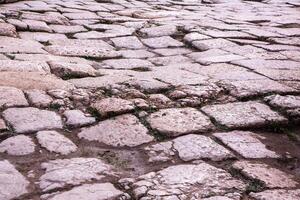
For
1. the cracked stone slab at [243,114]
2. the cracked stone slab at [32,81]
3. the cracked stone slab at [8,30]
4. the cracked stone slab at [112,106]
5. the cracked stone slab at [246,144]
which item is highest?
the cracked stone slab at [8,30]

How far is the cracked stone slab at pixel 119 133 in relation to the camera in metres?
2.26

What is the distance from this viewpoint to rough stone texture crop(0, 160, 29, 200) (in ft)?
5.68

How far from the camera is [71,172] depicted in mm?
1917

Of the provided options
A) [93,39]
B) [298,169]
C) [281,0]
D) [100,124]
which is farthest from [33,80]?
[281,0]

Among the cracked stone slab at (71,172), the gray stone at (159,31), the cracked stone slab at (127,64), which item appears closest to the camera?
the cracked stone slab at (71,172)

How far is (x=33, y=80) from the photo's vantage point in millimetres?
2947

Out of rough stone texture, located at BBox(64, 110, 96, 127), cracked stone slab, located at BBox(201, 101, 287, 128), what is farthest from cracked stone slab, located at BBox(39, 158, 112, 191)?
cracked stone slab, located at BBox(201, 101, 287, 128)

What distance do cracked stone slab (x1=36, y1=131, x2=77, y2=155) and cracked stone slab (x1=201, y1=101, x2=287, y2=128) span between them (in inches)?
34.9

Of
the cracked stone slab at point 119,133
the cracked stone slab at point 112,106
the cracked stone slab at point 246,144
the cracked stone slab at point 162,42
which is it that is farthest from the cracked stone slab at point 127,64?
the cracked stone slab at point 246,144

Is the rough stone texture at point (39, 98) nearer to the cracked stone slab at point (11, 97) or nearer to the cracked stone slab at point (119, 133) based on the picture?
the cracked stone slab at point (11, 97)

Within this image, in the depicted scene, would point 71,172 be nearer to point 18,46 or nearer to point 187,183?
point 187,183

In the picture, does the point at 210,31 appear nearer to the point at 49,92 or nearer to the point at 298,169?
the point at 49,92

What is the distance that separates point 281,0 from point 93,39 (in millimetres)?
4804

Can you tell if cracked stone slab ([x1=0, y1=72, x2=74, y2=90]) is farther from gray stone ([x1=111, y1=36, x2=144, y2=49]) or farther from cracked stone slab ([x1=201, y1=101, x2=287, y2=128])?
gray stone ([x1=111, y1=36, x2=144, y2=49])
